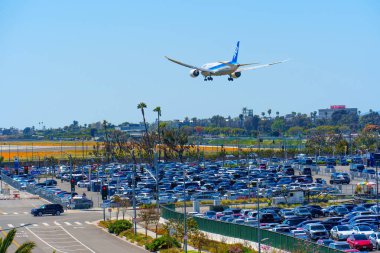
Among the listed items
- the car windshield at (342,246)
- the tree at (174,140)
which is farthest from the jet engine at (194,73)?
the tree at (174,140)

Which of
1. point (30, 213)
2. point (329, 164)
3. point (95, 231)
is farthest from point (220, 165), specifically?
point (95, 231)

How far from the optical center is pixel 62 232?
232ft

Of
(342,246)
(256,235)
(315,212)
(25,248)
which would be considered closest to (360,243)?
(342,246)

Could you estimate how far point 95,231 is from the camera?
7162 centimetres

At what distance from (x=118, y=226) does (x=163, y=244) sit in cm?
1263

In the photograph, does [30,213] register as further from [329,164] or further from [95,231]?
[329,164]

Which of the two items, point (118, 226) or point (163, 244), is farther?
point (118, 226)

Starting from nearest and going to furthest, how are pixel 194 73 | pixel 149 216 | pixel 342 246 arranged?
1. pixel 342 246
2. pixel 149 216
3. pixel 194 73

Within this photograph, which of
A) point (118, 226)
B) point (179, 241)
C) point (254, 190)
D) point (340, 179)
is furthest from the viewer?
point (340, 179)

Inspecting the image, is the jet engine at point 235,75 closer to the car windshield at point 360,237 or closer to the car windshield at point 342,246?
the car windshield at point 360,237

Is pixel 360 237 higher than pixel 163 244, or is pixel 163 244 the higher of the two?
pixel 360 237

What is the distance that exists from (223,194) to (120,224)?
2913cm

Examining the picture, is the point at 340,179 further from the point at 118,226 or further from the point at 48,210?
the point at 118,226

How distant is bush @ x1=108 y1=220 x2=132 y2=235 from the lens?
69438 mm
